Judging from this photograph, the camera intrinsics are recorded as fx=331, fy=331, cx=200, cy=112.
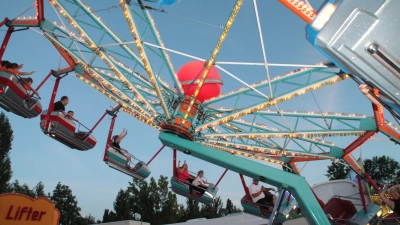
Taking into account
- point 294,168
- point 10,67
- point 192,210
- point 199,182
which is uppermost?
point 294,168

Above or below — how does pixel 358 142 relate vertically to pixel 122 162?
above

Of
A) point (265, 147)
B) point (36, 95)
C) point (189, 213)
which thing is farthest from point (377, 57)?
point (189, 213)

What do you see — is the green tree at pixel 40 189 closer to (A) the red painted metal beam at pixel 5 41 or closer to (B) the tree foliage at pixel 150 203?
(B) the tree foliage at pixel 150 203

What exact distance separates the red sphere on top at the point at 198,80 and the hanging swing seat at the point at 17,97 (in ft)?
14.3

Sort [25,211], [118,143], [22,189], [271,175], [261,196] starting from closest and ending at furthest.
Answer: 1. [271,175]
2. [261,196]
3. [118,143]
4. [25,211]
5. [22,189]

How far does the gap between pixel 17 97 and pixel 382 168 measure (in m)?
47.9

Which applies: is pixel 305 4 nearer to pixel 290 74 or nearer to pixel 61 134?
pixel 290 74

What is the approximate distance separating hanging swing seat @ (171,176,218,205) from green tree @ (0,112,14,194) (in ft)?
116

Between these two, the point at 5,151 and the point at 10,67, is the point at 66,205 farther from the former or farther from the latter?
the point at 10,67

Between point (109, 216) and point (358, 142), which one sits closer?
point (358, 142)

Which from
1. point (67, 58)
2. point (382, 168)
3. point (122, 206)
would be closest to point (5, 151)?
point (122, 206)

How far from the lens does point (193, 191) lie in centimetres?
1198

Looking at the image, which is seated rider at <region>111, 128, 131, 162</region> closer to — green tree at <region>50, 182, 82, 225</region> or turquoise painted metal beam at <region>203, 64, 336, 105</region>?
turquoise painted metal beam at <region>203, 64, 336, 105</region>

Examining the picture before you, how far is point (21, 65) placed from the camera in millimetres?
9609
